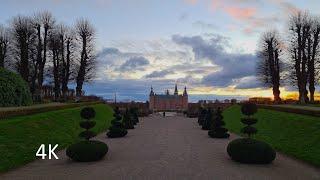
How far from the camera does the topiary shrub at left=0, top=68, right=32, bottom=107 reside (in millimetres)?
40375

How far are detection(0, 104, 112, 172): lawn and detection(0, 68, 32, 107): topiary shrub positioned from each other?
4.28m

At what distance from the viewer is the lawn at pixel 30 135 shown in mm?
22609

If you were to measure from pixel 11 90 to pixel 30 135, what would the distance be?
47.0ft

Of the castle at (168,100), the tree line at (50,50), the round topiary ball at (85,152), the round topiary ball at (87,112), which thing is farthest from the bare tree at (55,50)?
the castle at (168,100)

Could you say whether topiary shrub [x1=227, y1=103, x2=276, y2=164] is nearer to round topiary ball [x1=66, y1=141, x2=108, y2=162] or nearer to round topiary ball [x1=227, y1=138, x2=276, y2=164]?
round topiary ball [x1=227, y1=138, x2=276, y2=164]

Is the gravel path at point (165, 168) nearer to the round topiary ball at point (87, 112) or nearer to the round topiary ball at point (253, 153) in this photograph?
the round topiary ball at point (253, 153)

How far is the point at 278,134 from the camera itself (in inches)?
1324

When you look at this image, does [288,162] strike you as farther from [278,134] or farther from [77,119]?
[77,119]

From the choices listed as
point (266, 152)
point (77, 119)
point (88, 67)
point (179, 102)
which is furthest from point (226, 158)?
point (179, 102)

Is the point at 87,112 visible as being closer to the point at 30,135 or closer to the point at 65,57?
the point at 30,135

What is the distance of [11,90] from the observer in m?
41.4

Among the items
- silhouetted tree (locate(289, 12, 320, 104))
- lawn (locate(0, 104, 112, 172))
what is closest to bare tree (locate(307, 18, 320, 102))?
silhouetted tree (locate(289, 12, 320, 104))

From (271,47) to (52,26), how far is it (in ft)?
102

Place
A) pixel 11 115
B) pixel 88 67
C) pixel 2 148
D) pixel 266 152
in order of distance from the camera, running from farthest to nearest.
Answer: pixel 88 67
pixel 11 115
pixel 2 148
pixel 266 152
